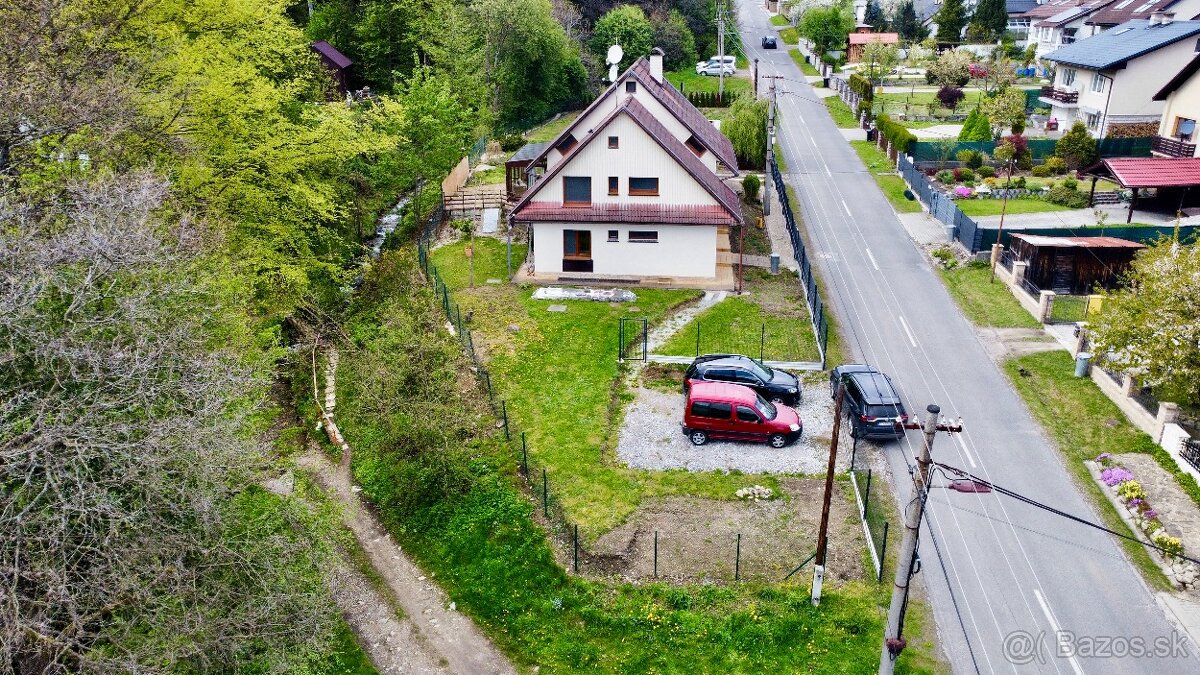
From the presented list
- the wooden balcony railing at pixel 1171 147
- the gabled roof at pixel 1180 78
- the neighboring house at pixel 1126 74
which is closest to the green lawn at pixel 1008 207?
the wooden balcony railing at pixel 1171 147

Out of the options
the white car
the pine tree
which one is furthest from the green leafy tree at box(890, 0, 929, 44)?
the white car

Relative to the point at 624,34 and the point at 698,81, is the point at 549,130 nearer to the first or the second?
the point at 624,34

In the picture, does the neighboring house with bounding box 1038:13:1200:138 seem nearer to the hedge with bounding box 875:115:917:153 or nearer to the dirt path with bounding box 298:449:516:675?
the hedge with bounding box 875:115:917:153

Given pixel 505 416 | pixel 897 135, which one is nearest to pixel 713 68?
pixel 897 135

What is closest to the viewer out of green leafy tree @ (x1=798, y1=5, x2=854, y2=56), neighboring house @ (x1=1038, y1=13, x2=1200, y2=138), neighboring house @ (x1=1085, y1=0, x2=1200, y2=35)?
neighboring house @ (x1=1038, y1=13, x2=1200, y2=138)

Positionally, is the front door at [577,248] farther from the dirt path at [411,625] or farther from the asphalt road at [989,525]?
the dirt path at [411,625]
